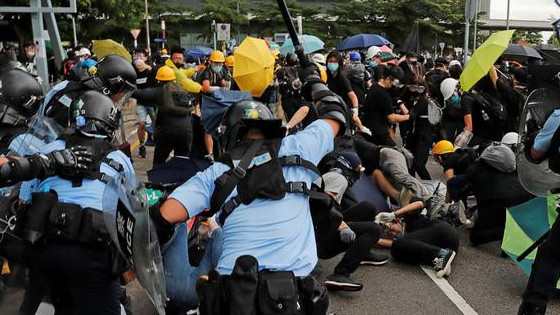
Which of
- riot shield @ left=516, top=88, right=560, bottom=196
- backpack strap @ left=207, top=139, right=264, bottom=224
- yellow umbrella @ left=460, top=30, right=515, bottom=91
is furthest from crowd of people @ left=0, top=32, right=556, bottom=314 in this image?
riot shield @ left=516, top=88, right=560, bottom=196

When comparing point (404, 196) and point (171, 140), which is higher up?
point (171, 140)

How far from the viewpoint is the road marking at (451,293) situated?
487cm

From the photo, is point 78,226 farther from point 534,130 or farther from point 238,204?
point 534,130

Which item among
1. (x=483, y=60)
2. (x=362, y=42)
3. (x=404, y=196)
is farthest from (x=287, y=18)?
(x=362, y=42)

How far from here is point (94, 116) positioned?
3.50 m

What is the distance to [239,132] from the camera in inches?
118

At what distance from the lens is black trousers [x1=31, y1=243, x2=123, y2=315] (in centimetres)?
324

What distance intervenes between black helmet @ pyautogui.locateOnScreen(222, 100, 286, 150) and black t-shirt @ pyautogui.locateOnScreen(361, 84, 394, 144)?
5002 millimetres

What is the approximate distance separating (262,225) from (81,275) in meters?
1.07

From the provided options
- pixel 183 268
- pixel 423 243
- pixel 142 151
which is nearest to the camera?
pixel 183 268

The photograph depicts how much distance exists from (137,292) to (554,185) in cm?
337

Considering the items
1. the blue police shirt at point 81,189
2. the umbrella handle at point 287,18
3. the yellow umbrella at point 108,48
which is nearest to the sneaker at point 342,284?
→ the umbrella handle at point 287,18

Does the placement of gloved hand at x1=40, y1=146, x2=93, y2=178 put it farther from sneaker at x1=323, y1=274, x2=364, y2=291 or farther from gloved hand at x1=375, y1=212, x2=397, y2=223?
gloved hand at x1=375, y1=212, x2=397, y2=223

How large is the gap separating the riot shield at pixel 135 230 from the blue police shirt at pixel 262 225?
0.20 metres
